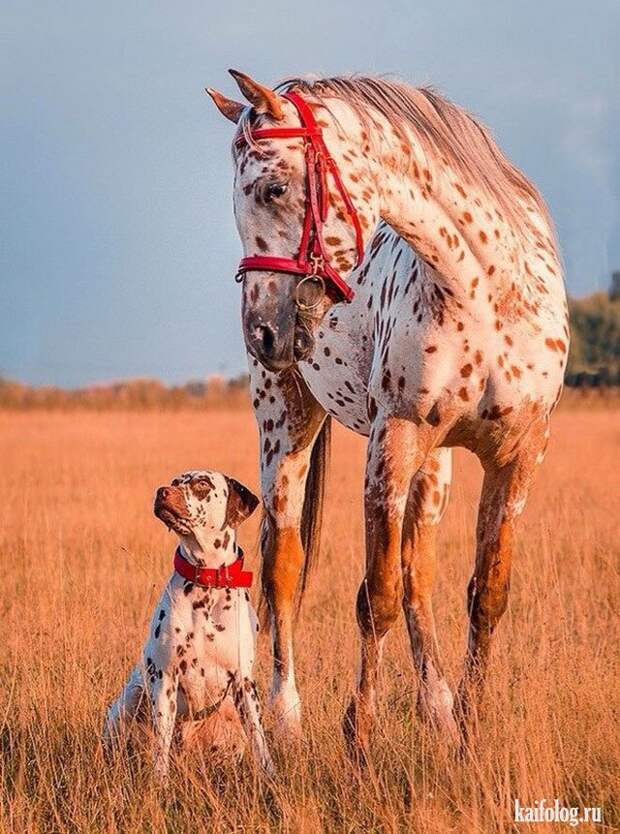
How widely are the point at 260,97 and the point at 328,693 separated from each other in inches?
107

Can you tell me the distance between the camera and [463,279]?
475 cm

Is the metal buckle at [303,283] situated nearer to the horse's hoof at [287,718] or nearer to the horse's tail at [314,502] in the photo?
the horse's hoof at [287,718]

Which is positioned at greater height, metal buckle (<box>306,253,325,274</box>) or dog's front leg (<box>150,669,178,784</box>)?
metal buckle (<box>306,253,325,274</box>)

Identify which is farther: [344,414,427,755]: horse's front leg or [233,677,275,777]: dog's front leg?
[344,414,427,755]: horse's front leg

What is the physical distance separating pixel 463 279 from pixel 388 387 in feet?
1.52

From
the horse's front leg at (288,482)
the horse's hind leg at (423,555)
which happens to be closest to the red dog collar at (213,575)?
the horse's hind leg at (423,555)

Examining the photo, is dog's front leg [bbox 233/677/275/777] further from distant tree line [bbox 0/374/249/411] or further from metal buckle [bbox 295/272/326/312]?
distant tree line [bbox 0/374/249/411]

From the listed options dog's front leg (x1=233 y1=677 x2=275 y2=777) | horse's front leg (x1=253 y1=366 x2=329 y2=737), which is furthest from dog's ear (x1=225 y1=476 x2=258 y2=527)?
horse's front leg (x1=253 y1=366 x2=329 y2=737)

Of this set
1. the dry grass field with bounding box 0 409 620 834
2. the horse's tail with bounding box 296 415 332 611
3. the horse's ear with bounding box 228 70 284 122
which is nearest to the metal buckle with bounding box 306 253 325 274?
the horse's ear with bounding box 228 70 284 122

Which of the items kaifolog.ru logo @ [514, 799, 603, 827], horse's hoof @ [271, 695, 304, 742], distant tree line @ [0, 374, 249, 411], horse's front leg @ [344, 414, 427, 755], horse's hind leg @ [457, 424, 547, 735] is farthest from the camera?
distant tree line @ [0, 374, 249, 411]

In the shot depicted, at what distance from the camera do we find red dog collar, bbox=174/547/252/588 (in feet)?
15.5

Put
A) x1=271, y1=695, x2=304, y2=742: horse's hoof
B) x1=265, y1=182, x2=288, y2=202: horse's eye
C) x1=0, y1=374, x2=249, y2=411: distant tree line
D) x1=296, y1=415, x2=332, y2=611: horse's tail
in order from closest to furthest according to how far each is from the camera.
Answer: x1=265, y1=182, x2=288, y2=202: horse's eye
x1=271, y1=695, x2=304, y2=742: horse's hoof
x1=296, y1=415, x2=332, y2=611: horse's tail
x1=0, y1=374, x2=249, y2=411: distant tree line

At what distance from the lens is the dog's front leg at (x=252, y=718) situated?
463cm

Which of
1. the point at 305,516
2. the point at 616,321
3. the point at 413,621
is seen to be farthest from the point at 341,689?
the point at 616,321
